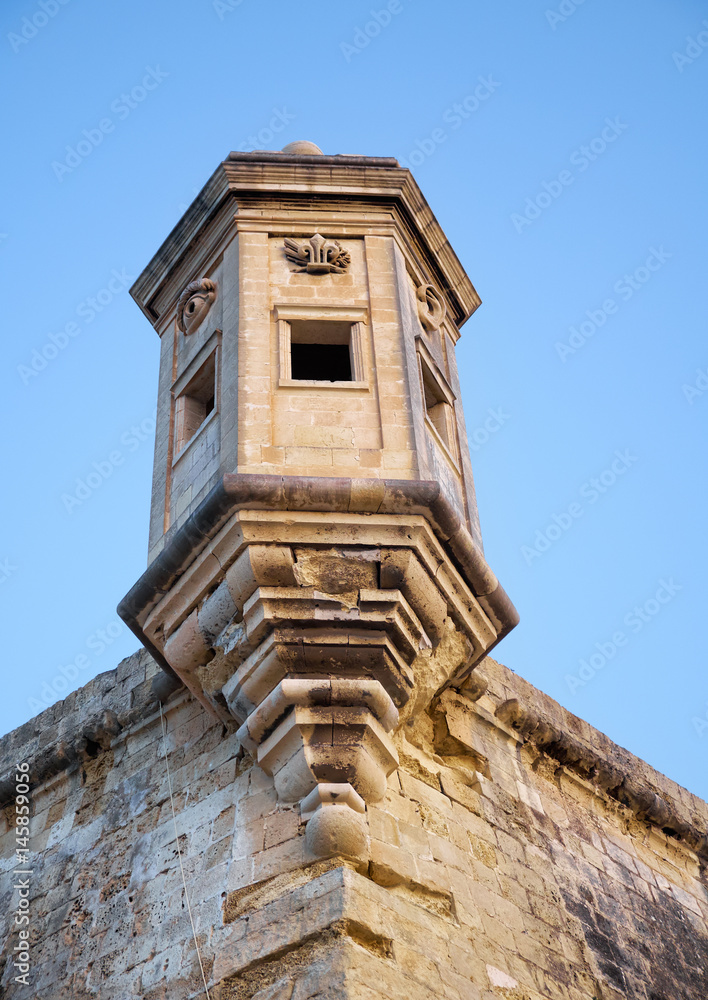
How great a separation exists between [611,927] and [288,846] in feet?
7.95

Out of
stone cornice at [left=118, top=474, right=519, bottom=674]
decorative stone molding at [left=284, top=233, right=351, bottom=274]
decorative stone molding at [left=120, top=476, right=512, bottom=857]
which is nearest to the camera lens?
decorative stone molding at [left=120, top=476, right=512, bottom=857]

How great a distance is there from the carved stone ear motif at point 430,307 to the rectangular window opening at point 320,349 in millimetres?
538

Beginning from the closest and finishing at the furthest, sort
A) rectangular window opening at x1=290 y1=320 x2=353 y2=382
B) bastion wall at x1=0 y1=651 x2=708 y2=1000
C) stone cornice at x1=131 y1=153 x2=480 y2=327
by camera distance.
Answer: bastion wall at x1=0 y1=651 x2=708 y2=1000
rectangular window opening at x1=290 y1=320 x2=353 y2=382
stone cornice at x1=131 y1=153 x2=480 y2=327

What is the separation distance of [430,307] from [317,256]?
1037 millimetres

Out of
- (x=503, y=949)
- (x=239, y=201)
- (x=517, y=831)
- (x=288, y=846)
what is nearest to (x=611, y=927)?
(x=517, y=831)

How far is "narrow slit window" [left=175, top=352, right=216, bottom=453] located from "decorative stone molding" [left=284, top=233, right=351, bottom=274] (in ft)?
2.52

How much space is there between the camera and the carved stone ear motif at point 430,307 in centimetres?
815

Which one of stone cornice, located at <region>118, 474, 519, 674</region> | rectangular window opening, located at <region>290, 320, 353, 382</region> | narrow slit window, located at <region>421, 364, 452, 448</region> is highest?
rectangular window opening, located at <region>290, 320, 353, 382</region>

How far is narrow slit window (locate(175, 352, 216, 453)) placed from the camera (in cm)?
758

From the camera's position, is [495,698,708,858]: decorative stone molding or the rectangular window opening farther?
[495,698,708,858]: decorative stone molding

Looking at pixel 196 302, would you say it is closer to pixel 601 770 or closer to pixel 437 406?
pixel 437 406

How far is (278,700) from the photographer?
19.2ft

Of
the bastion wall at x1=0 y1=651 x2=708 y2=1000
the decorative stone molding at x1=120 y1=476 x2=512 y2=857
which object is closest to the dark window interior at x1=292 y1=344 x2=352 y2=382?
the bastion wall at x1=0 y1=651 x2=708 y2=1000

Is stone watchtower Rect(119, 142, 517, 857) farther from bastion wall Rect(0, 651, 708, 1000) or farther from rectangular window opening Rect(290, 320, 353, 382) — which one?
bastion wall Rect(0, 651, 708, 1000)
